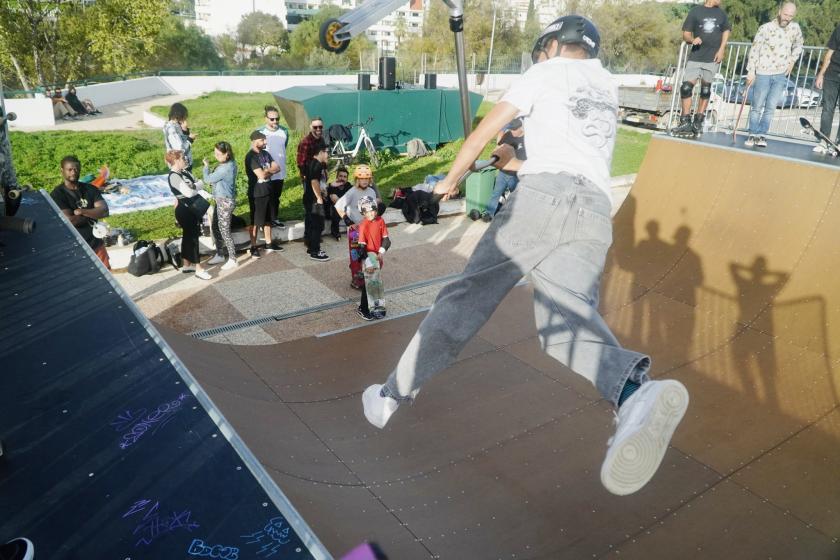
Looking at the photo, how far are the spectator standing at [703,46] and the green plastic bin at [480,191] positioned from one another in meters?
3.74

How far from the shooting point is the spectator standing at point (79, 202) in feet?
22.1

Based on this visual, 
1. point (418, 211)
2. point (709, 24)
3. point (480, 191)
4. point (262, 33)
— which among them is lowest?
point (418, 211)

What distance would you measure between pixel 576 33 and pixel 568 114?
1.23ft

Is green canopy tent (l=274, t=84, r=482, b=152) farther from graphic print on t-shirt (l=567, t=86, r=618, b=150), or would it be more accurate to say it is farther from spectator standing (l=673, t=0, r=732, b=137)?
graphic print on t-shirt (l=567, t=86, r=618, b=150)

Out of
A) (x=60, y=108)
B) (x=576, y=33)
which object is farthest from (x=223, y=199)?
(x=60, y=108)

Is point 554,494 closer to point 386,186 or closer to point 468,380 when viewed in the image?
point 468,380

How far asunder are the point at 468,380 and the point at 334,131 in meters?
10.7

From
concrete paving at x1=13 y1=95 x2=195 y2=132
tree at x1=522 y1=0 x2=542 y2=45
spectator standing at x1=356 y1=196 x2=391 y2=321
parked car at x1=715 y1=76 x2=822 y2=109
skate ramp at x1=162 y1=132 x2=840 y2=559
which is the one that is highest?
tree at x1=522 y1=0 x2=542 y2=45

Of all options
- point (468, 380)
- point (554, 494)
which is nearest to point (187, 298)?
point (468, 380)

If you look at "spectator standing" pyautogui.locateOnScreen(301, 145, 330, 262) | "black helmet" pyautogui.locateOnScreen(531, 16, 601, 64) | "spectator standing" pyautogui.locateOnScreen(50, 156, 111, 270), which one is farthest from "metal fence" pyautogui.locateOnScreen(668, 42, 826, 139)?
"spectator standing" pyautogui.locateOnScreen(50, 156, 111, 270)

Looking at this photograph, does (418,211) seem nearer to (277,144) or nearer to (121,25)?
(277,144)

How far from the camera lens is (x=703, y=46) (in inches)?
358

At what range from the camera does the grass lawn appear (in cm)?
1101

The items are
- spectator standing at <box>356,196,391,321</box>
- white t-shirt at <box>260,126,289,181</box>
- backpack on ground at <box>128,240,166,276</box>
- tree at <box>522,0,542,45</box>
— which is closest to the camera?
spectator standing at <box>356,196,391,321</box>
